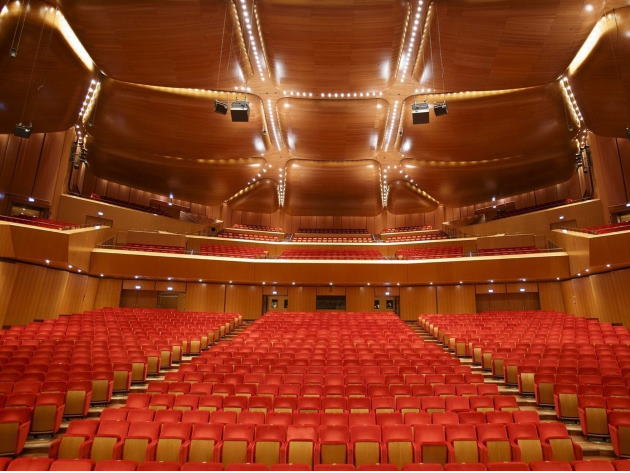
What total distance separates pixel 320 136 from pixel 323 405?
35.3ft

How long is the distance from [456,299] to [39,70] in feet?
43.2

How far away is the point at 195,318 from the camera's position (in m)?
9.52

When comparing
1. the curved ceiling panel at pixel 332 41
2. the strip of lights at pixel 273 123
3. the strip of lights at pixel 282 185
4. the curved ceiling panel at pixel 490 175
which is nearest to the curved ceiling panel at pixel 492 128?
the curved ceiling panel at pixel 490 175

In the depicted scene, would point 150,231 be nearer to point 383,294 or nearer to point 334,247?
point 334,247

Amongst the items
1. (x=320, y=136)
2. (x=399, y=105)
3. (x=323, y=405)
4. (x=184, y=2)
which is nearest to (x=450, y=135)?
(x=399, y=105)

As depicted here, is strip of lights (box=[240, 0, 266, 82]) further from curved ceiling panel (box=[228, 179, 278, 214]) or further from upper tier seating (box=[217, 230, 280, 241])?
curved ceiling panel (box=[228, 179, 278, 214])

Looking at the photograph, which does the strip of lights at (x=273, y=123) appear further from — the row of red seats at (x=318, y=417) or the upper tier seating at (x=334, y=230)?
the row of red seats at (x=318, y=417)

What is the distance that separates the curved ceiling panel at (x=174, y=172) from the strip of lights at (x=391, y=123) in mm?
4923

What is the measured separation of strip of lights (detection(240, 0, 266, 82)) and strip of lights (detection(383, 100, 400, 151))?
406 cm

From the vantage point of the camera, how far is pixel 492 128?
490 inches

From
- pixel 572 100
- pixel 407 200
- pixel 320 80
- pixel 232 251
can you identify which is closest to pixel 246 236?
pixel 232 251

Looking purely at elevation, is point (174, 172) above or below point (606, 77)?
below

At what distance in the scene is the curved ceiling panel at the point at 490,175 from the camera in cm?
1426

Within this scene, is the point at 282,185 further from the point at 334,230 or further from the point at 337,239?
the point at 334,230
